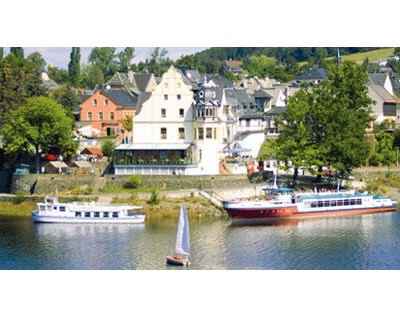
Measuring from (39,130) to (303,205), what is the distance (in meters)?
28.7

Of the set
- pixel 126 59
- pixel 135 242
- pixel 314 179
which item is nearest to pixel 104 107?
pixel 314 179

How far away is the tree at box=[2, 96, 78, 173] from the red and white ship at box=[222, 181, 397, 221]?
20282 millimetres

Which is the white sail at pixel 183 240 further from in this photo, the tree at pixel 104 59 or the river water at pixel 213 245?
the tree at pixel 104 59

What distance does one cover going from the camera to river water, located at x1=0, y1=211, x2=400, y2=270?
146ft

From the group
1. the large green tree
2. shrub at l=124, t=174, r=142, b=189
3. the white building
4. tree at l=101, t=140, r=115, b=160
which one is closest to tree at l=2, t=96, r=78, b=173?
tree at l=101, t=140, r=115, b=160

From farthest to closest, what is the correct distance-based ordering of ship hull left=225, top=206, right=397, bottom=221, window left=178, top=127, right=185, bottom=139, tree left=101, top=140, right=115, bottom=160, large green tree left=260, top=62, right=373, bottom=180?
tree left=101, top=140, right=115, bottom=160 → window left=178, top=127, right=185, bottom=139 → large green tree left=260, top=62, right=373, bottom=180 → ship hull left=225, top=206, right=397, bottom=221

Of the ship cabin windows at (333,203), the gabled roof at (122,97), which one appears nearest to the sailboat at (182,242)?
the ship cabin windows at (333,203)

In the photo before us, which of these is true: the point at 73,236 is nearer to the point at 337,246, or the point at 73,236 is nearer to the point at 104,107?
the point at 337,246

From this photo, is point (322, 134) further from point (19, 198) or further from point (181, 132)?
point (19, 198)

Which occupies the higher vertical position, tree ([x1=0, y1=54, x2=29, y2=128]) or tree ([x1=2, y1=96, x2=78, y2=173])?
tree ([x1=0, y1=54, x2=29, y2=128])

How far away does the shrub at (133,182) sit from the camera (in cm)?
6679

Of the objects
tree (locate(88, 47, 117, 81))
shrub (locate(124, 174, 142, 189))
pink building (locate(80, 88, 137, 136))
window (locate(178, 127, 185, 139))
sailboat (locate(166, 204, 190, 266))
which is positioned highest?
tree (locate(88, 47, 117, 81))

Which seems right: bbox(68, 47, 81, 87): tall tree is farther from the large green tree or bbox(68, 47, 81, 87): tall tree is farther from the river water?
the river water

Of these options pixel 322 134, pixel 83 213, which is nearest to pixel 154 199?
pixel 83 213
